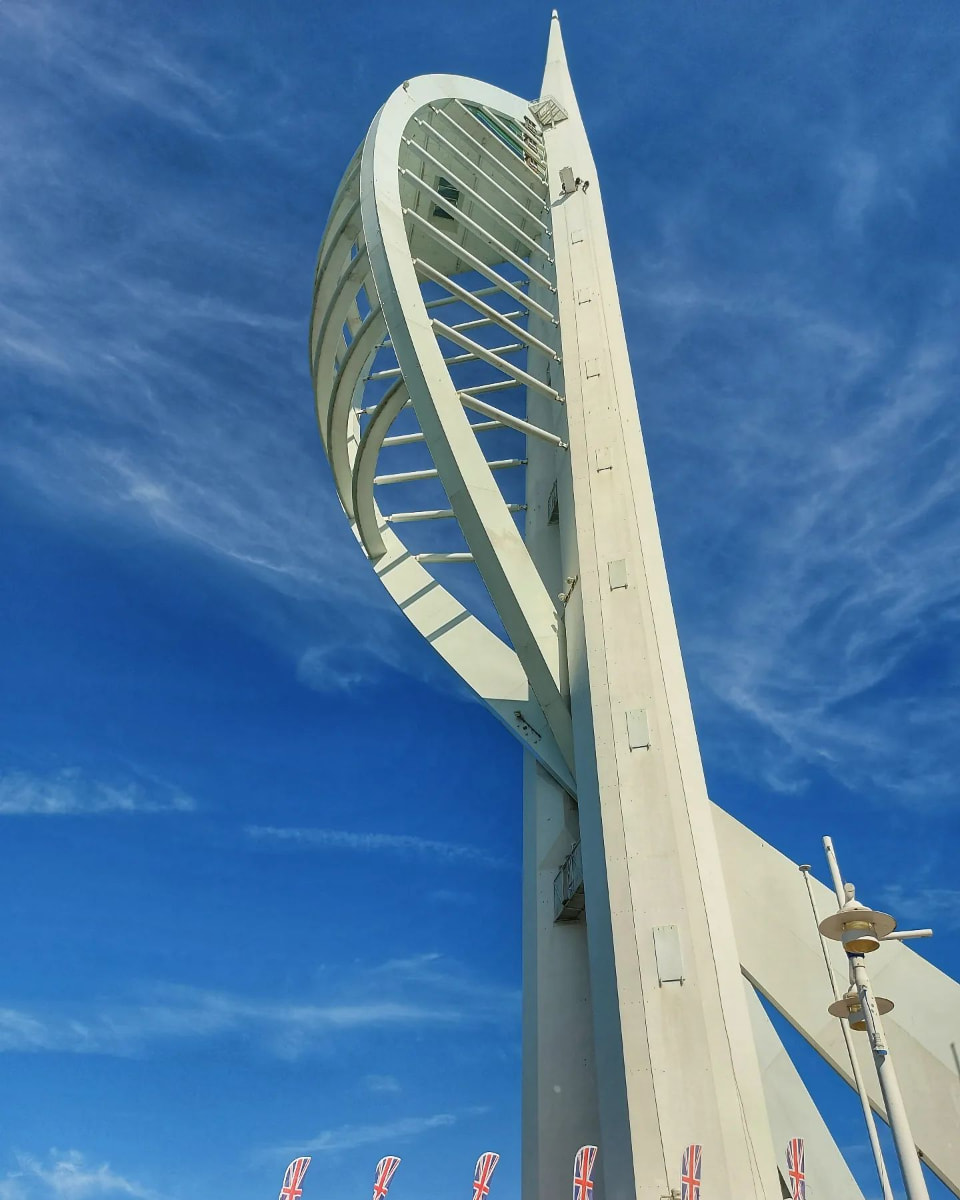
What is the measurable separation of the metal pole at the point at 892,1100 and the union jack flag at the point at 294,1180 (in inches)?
210

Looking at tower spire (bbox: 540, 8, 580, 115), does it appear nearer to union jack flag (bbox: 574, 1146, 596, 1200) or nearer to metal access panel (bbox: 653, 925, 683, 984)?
metal access panel (bbox: 653, 925, 683, 984)

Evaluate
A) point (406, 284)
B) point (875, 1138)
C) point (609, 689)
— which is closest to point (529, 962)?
point (609, 689)

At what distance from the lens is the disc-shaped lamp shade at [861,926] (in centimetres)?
839

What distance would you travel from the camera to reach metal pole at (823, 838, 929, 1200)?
7449 mm

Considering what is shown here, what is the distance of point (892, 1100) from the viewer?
798 cm

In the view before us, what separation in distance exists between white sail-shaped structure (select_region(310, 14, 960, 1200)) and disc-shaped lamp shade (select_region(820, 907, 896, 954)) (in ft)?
12.4

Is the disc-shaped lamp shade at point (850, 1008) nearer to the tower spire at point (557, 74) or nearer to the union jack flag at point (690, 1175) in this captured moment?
the union jack flag at point (690, 1175)

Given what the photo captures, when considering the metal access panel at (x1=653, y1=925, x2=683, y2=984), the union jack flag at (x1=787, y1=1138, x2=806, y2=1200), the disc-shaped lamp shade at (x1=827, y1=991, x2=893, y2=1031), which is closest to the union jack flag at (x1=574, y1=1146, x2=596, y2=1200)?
the metal access panel at (x1=653, y1=925, x2=683, y2=984)

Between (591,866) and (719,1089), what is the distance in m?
3.14

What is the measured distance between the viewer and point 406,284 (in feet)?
57.4

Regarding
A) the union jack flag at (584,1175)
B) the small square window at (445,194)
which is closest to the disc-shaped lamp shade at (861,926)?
the union jack flag at (584,1175)

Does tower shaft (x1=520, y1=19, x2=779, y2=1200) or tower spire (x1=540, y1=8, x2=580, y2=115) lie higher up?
tower spire (x1=540, y1=8, x2=580, y2=115)

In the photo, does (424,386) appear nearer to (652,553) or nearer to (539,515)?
(652,553)

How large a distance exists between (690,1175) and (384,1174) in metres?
3.20
